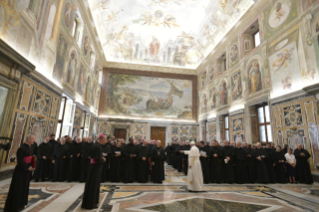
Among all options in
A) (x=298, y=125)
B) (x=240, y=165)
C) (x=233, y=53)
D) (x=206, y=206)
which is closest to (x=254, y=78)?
(x=233, y=53)

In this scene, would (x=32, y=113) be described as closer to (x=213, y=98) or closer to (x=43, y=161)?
(x=43, y=161)

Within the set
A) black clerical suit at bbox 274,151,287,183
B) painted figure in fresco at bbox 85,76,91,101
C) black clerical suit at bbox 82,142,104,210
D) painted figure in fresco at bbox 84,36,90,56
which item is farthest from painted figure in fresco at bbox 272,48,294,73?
painted figure in fresco at bbox 85,76,91,101

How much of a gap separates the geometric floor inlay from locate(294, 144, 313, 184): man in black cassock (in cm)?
440

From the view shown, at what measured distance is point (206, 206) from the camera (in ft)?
14.6

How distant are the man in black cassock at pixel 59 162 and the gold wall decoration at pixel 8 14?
4137mm

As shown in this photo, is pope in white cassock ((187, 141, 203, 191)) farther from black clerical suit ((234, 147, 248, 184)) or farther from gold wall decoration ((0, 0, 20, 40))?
gold wall decoration ((0, 0, 20, 40))

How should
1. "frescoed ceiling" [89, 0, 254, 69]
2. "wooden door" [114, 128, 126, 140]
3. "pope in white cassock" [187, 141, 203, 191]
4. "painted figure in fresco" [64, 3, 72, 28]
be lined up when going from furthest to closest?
"wooden door" [114, 128, 126, 140] < "frescoed ceiling" [89, 0, 254, 69] < "painted figure in fresco" [64, 3, 72, 28] < "pope in white cassock" [187, 141, 203, 191]

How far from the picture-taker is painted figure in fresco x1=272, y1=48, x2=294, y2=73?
910 centimetres

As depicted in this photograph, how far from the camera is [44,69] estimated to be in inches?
316

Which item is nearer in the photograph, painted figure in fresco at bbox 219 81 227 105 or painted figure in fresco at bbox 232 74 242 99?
painted figure in fresco at bbox 232 74 242 99

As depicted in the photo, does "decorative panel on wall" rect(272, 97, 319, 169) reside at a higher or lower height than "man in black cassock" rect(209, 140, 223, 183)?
higher

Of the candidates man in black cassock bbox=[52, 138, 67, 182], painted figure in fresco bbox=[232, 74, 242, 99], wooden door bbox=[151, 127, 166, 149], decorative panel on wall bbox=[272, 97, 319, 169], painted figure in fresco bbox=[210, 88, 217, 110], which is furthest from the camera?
wooden door bbox=[151, 127, 166, 149]

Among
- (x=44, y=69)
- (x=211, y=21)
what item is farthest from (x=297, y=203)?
(x=211, y=21)

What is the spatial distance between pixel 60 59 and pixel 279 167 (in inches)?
466
